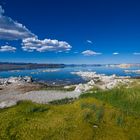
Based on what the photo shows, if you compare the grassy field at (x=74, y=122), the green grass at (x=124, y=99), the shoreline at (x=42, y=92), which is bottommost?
the shoreline at (x=42, y=92)

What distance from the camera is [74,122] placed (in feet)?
60.5

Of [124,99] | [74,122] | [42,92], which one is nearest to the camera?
[74,122]

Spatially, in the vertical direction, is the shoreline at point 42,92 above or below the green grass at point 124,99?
below

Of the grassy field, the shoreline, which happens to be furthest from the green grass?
the shoreline

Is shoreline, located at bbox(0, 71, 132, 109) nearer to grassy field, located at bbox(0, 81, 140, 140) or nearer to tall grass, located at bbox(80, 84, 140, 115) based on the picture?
grassy field, located at bbox(0, 81, 140, 140)

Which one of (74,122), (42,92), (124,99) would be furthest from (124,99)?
(42,92)

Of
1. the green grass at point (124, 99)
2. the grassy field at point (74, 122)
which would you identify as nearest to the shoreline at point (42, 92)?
the grassy field at point (74, 122)

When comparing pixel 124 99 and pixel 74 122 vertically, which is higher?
pixel 124 99

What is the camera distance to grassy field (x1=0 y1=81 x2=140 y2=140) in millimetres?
16609

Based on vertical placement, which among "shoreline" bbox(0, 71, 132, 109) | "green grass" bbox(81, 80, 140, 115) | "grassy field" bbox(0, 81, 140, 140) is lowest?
"shoreline" bbox(0, 71, 132, 109)

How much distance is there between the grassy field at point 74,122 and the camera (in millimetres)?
16609

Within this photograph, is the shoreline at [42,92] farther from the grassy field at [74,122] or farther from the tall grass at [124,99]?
the tall grass at [124,99]

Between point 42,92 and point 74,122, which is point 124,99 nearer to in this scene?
point 74,122

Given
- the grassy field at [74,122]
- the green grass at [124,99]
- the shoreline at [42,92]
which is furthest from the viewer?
the shoreline at [42,92]
